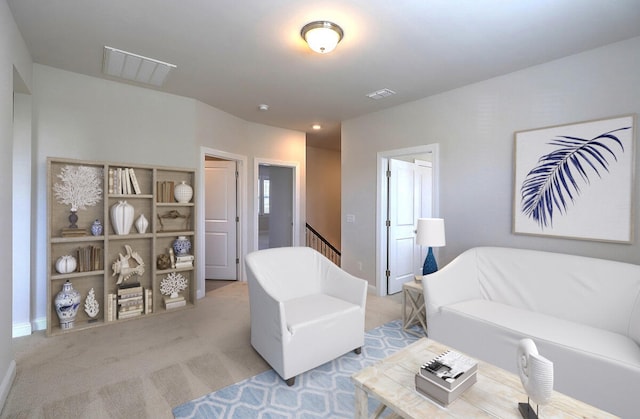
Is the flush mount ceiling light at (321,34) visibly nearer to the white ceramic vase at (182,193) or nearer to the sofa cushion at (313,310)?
the sofa cushion at (313,310)

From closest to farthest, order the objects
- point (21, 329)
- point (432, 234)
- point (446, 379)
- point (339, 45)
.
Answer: point (446, 379) → point (339, 45) → point (21, 329) → point (432, 234)

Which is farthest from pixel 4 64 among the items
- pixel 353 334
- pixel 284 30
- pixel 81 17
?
pixel 353 334

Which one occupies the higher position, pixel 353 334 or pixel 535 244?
pixel 535 244

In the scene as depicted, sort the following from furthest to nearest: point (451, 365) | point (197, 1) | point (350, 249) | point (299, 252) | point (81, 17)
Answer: point (350, 249) < point (299, 252) < point (81, 17) < point (197, 1) < point (451, 365)

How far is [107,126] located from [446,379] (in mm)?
3810

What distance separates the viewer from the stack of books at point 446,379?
1.26 m

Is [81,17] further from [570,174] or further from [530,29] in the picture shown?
[570,174]

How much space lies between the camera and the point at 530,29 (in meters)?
2.18

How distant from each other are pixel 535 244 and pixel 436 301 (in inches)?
46.1

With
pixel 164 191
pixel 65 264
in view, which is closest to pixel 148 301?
pixel 65 264

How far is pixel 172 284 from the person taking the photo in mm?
3527

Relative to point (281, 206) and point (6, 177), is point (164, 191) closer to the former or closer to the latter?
point (6, 177)

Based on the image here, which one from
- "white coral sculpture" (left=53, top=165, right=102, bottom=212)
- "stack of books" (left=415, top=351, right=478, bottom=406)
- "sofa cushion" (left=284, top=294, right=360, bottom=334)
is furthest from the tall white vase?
"stack of books" (left=415, top=351, right=478, bottom=406)

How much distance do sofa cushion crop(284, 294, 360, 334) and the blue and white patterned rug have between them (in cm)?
39
